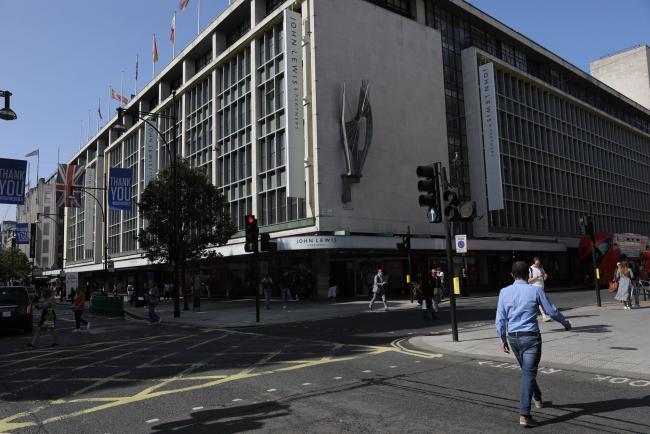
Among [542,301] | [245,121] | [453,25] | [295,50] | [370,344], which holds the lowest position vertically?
[370,344]

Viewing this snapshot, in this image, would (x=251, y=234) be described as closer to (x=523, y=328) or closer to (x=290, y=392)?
(x=290, y=392)

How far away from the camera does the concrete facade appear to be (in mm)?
72562

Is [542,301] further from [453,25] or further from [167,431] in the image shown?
[453,25]

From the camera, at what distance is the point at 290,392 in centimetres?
686

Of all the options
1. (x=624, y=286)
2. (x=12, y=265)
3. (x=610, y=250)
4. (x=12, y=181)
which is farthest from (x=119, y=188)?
(x=12, y=265)

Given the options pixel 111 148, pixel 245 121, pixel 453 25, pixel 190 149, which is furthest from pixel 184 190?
pixel 111 148

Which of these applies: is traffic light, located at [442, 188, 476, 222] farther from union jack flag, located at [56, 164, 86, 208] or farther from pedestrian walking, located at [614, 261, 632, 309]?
union jack flag, located at [56, 164, 86, 208]

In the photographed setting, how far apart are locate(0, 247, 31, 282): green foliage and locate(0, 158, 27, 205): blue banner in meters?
67.8

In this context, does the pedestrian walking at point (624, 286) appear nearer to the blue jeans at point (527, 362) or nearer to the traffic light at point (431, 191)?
the traffic light at point (431, 191)

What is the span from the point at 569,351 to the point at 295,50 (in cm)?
2643

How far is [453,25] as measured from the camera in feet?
143

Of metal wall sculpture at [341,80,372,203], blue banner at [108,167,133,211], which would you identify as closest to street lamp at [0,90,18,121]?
blue banner at [108,167,133,211]

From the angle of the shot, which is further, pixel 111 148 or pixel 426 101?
pixel 111 148

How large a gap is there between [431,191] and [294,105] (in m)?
21.1
